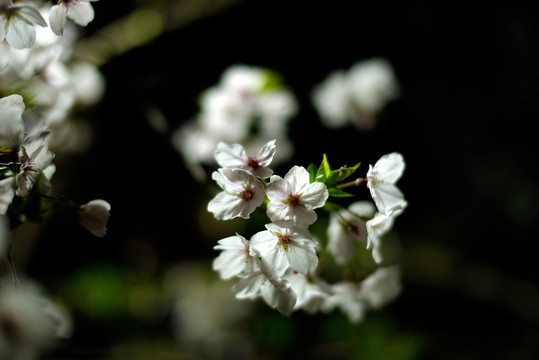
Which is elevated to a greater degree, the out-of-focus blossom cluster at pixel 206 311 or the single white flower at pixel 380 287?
the out-of-focus blossom cluster at pixel 206 311

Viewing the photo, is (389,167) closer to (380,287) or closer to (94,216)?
(380,287)

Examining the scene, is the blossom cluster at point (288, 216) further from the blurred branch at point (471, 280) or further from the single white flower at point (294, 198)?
the blurred branch at point (471, 280)

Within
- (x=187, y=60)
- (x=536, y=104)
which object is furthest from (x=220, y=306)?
(x=536, y=104)

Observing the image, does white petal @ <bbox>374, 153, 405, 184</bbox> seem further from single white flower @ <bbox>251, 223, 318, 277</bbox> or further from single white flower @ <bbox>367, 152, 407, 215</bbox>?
single white flower @ <bbox>251, 223, 318, 277</bbox>

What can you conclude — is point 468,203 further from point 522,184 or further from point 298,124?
point 298,124

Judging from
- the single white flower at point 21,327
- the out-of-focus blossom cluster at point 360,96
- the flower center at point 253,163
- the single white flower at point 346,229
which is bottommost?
the single white flower at point 21,327

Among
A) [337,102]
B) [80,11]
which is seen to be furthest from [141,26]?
[80,11]

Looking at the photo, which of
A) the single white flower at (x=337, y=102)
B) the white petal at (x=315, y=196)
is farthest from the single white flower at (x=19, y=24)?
the single white flower at (x=337, y=102)
